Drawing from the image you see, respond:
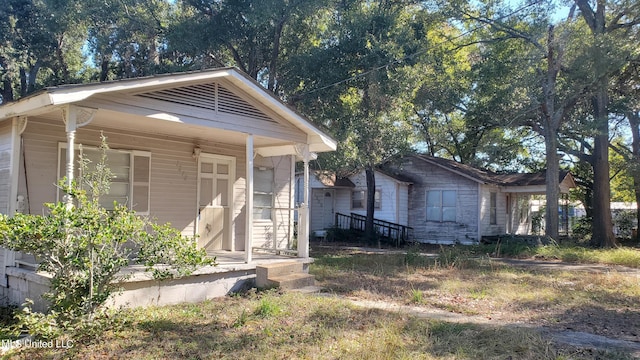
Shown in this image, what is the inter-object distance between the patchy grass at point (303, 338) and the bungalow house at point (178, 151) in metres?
1.39

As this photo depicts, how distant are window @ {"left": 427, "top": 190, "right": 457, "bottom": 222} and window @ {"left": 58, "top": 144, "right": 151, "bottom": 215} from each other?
1567 cm

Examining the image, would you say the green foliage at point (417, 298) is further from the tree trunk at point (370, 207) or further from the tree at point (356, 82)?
the tree trunk at point (370, 207)

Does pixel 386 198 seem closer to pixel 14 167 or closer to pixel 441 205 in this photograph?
pixel 441 205

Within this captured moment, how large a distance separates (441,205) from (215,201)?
46.0 ft

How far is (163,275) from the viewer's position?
631 cm

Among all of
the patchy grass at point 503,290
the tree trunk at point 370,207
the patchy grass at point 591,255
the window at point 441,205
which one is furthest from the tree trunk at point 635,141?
the tree trunk at point 370,207

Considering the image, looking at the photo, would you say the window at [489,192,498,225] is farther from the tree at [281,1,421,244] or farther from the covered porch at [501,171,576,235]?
the tree at [281,1,421,244]

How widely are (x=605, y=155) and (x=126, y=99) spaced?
19681 mm

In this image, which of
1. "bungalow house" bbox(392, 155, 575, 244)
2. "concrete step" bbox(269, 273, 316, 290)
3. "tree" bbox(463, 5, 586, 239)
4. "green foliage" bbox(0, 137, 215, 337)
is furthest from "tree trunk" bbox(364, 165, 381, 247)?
"green foliage" bbox(0, 137, 215, 337)

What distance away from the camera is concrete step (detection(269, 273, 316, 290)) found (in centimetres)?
826

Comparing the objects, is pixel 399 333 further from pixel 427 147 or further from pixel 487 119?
pixel 427 147

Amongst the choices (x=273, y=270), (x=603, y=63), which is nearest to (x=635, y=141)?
(x=603, y=63)

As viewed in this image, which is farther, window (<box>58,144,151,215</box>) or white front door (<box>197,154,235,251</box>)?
white front door (<box>197,154,235,251</box>)

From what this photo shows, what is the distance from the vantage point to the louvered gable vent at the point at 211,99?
305 inches
